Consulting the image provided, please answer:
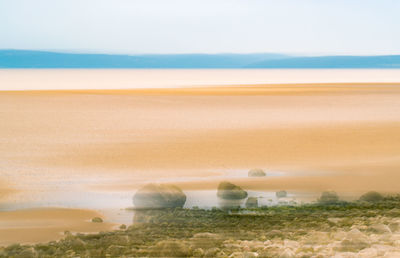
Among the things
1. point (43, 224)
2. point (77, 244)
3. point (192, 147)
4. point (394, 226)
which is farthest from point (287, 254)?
point (192, 147)

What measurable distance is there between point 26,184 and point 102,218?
2543mm

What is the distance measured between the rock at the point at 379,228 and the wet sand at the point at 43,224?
2.92 meters

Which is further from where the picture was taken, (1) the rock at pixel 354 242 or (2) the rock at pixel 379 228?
(2) the rock at pixel 379 228

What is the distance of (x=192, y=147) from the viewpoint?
43.2 feet

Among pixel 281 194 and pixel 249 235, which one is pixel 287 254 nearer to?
pixel 249 235

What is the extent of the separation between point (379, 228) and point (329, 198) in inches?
87.8

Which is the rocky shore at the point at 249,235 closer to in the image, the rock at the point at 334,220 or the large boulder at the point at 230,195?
the rock at the point at 334,220

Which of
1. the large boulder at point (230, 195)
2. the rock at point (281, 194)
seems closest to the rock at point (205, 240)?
the large boulder at point (230, 195)

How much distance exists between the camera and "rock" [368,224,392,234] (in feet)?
17.1

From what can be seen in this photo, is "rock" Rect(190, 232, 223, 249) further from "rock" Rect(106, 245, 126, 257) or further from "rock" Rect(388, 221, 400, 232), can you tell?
"rock" Rect(388, 221, 400, 232)

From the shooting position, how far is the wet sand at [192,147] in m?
9.31

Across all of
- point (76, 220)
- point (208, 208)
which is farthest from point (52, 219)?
point (208, 208)

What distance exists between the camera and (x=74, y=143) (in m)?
13.5

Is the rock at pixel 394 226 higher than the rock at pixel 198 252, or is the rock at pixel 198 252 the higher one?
the rock at pixel 394 226
